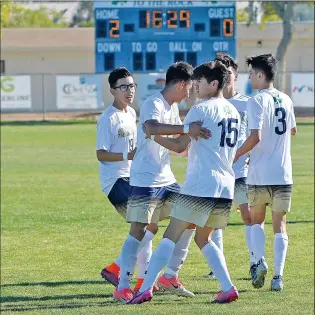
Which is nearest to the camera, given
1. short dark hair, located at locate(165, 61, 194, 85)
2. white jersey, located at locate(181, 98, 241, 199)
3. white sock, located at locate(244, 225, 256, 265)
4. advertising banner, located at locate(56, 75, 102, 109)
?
white jersey, located at locate(181, 98, 241, 199)

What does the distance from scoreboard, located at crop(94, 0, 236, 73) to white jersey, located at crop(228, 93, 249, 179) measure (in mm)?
27189

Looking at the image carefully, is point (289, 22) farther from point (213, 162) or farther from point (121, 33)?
point (213, 162)

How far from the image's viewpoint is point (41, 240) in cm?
1328

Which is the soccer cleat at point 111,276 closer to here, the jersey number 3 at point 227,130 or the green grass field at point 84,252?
the green grass field at point 84,252

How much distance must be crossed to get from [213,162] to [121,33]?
3013 cm

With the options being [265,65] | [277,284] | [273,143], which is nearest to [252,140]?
[273,143]

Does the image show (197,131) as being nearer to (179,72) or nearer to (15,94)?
(179,72)

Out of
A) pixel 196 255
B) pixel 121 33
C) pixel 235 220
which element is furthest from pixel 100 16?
pixel 196 255

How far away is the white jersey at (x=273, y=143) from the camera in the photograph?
9.46 metres

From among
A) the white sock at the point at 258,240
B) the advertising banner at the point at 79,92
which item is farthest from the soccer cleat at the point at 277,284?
the advertising banner at the point at 79,92

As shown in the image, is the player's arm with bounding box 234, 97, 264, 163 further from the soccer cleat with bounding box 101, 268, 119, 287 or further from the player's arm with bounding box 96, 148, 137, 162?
the soccer cleat with bounding box 101, 268, 119, 287

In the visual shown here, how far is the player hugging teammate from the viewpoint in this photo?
8.34 metres

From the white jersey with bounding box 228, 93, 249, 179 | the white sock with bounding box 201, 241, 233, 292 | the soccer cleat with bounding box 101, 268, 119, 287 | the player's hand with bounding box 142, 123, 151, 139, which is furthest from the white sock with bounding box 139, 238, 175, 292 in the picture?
the white jersey with bounding box 228, 93, 249, 179

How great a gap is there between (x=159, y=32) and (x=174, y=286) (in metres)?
29.4
